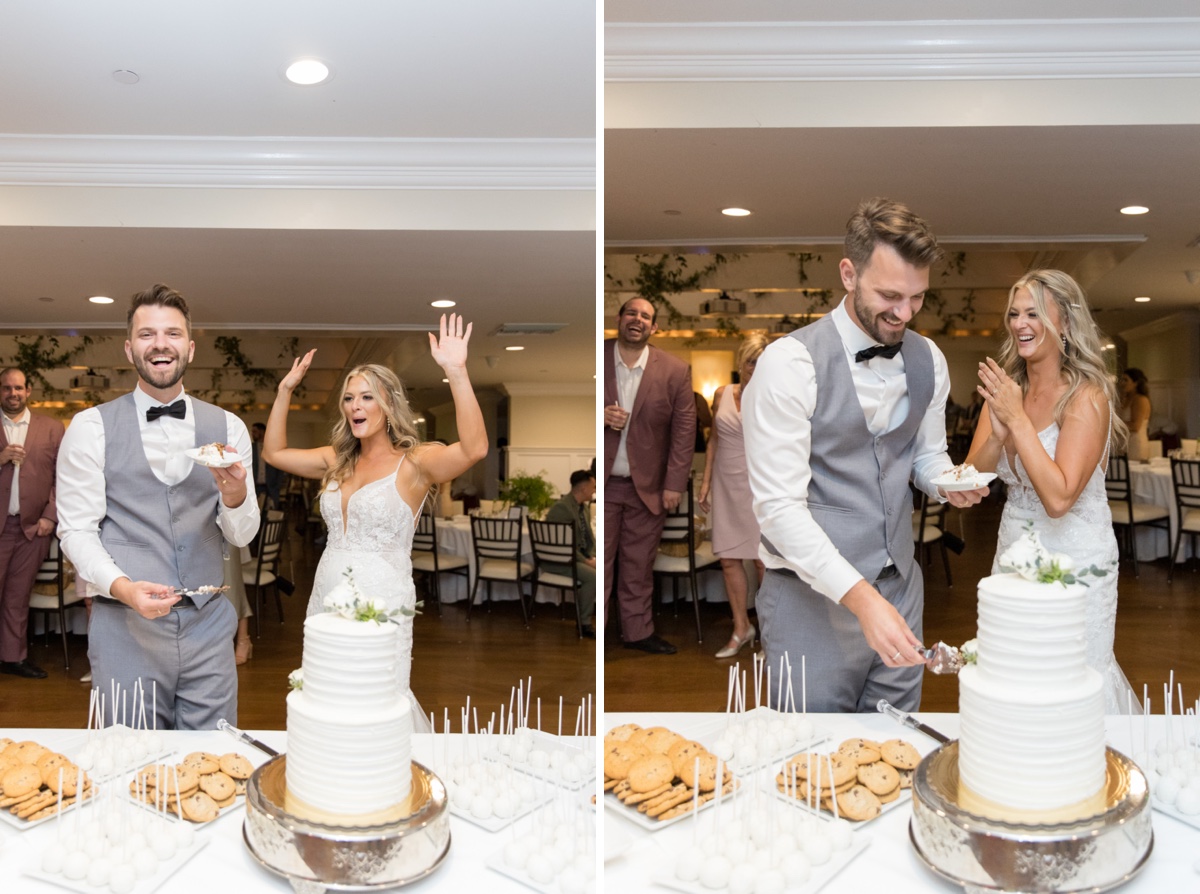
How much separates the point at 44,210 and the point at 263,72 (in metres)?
1.68

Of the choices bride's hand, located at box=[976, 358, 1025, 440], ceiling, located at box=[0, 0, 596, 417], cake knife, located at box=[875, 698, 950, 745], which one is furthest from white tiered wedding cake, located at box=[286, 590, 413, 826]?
ceiling, located at box=[0, 0, 596, 417]

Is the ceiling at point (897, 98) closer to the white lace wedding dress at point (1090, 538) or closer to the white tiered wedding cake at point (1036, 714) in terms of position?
the white lace wedding dress at point (1090, 538)

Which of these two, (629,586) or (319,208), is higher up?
(319,208)

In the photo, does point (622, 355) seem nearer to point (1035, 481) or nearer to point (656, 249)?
point (656, 249)

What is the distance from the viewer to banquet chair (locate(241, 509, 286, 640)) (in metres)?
6.25

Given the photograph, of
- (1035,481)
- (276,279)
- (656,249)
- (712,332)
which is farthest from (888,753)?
(712,332)

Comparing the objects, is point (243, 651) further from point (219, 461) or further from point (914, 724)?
point (914, 724)

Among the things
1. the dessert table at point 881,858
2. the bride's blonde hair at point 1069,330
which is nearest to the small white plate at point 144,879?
the dessert table at point 881,858

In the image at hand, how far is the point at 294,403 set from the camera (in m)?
16.0

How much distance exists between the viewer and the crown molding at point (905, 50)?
12.0 feet

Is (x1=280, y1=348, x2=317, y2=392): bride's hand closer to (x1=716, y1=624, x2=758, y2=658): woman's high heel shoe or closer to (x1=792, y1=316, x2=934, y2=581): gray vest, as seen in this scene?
(x1=792, y1=316, x2=934, y2=581): gray vest

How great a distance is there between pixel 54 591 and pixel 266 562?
49.9 inches

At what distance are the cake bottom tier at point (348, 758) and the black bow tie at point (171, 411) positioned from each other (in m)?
1.52

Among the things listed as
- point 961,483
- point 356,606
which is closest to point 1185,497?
point 961,483
